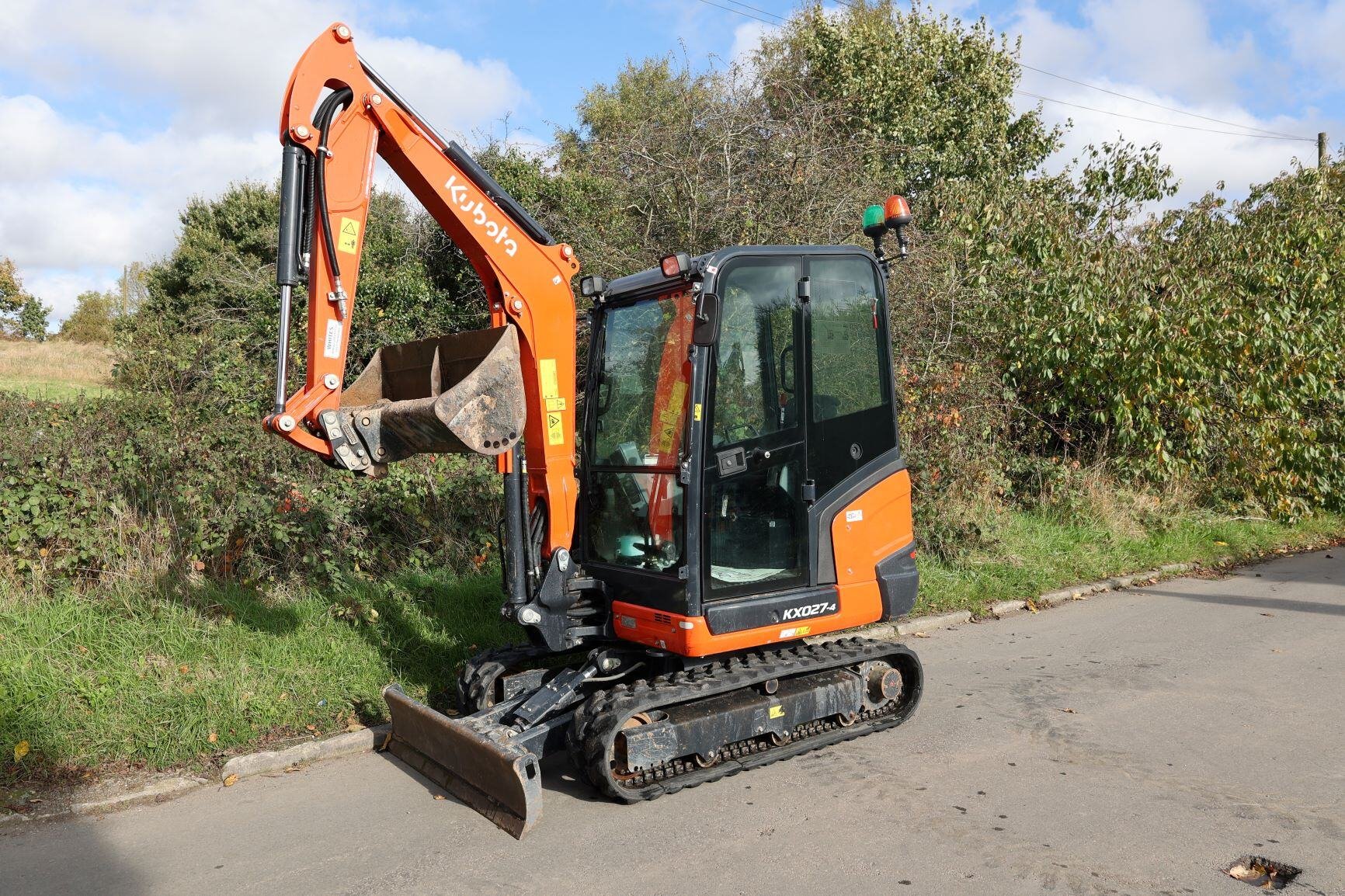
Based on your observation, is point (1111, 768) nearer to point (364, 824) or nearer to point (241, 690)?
point (364, 824)

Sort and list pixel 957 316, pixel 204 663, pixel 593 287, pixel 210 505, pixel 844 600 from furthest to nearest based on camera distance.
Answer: pixel 957 316, pixel 210 505, pixel 204 663, pixel 593 287, pixel 844 600

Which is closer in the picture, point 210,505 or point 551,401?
point 551,401

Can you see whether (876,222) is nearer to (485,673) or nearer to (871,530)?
(871,530)

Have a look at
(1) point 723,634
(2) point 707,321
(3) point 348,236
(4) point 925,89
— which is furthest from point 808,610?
(4) point 925,89

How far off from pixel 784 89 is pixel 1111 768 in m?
10.7

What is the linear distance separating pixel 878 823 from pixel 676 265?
2694 millimetres

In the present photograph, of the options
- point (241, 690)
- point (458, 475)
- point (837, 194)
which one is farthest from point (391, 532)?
point (837, 194)

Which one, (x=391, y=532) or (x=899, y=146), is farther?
(x=899, y=146)

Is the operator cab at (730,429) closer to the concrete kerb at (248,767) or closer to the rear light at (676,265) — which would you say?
the rear light at (676,265)

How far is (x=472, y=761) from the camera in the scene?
4512 mm

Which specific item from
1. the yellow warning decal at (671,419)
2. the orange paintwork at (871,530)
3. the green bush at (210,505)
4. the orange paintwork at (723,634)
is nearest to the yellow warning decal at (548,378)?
the yellow warning decal at (671,419)

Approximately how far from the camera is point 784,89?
13391 millimetres

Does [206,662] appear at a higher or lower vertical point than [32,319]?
lower

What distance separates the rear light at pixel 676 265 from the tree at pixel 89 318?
4016 cm
